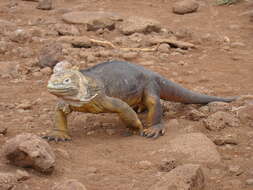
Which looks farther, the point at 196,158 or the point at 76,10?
the point at 76,10

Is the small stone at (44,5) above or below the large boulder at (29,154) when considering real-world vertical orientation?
below

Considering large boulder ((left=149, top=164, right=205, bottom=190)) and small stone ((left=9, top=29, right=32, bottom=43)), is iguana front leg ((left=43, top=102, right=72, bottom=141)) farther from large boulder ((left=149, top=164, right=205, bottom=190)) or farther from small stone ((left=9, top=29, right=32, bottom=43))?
small stone ((left=9, top=29, right=32, bottom=43))

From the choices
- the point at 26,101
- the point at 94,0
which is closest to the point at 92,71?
the point at 26,101

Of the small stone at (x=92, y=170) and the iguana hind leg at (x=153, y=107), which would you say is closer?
the small stone at (x=92, y=170)

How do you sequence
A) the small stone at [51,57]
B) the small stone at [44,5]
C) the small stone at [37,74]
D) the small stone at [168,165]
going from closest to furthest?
the small stone at [168,165]
the small stone at [37,74]
the small stone at [51,57]
the small stone at [44,5]

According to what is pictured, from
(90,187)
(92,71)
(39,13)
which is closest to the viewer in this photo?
(90,187)

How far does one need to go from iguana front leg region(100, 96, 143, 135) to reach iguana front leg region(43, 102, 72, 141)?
1.36 feet

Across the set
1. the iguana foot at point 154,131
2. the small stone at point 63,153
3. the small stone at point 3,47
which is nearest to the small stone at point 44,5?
the small stone at point 3,47

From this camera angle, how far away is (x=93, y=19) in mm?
11469

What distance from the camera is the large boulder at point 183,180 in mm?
4430

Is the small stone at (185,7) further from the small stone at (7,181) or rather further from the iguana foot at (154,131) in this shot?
the small stone at (7,181)

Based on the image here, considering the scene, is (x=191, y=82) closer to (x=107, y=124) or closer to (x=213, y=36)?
(x=107, y=124)

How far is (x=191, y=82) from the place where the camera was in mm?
8570

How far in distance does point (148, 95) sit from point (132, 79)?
0.31 m
